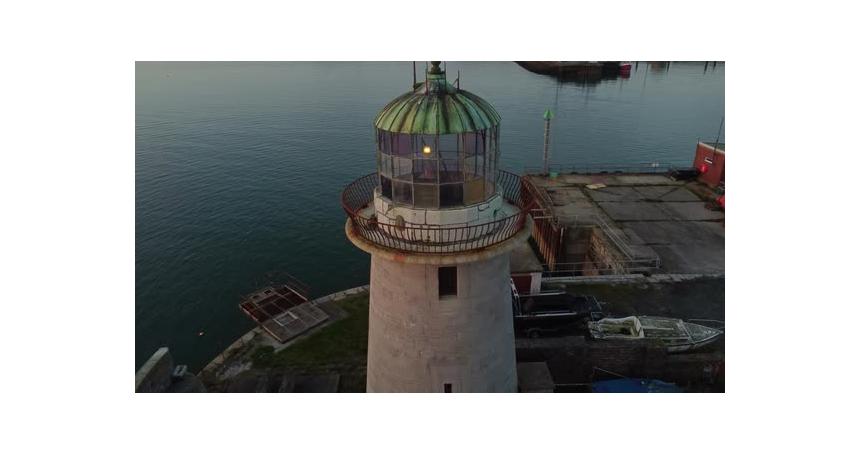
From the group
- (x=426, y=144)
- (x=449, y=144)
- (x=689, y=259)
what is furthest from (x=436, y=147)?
(x=689, y=259)

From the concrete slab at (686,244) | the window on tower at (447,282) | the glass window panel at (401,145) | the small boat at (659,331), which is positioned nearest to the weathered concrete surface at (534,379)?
the small boat at (659,331)

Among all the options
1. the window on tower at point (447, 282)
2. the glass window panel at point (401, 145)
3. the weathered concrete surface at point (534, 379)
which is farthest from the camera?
the weathered concrete surface at point (534, 379)

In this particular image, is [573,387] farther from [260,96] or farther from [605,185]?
[260,96]

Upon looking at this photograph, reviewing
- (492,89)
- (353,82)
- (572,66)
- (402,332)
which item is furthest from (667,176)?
(572,66)

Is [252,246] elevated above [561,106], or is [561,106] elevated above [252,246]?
[561,106]

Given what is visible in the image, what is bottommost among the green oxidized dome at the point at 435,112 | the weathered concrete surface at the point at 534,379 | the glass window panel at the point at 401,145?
the weathered concrete surface at the point at 534,379

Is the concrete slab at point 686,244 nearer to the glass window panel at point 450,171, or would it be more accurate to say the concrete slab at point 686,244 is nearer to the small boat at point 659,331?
the small boat at point 659,331
